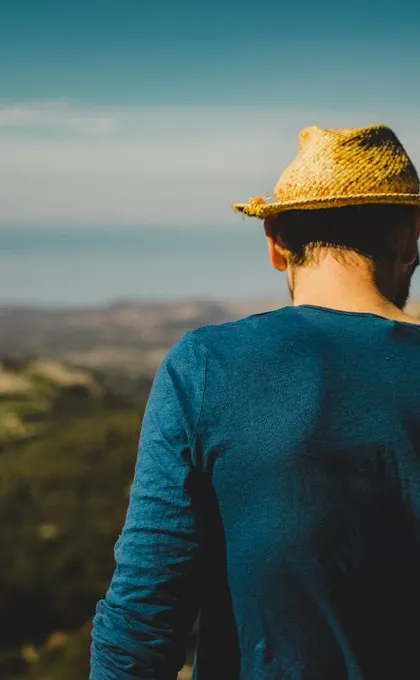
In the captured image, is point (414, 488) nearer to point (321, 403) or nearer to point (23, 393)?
point (321, 403)

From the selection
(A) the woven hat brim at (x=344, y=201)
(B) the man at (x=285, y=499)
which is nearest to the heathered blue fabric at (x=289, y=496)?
(B) the man at (x=285, y=499)

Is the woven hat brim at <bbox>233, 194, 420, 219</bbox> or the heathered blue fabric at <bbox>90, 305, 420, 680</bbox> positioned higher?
the woven hat brim at <bbox>233, 194, 420, 219</bbox>

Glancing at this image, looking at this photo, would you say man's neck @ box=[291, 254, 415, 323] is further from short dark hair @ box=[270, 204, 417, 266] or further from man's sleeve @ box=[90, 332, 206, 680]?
man's sleeve @ box=[90, 332, 206, 680]

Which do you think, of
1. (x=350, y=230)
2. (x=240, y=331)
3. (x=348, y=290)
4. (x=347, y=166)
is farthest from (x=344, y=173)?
(x=240, y=331)

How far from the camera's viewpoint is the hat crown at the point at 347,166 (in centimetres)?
214

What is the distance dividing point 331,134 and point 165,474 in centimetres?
94

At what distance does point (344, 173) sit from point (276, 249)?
9.7 inches

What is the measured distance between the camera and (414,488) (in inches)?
75.8

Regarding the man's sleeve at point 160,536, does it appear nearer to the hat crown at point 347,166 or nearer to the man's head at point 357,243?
the man's head at point 357,243

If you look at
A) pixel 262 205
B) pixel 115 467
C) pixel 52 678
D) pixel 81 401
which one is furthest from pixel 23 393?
pixel 262 205

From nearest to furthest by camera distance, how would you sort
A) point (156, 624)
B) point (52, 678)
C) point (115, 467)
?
point (156, 624) < point (52, 678) < point (115, 467)

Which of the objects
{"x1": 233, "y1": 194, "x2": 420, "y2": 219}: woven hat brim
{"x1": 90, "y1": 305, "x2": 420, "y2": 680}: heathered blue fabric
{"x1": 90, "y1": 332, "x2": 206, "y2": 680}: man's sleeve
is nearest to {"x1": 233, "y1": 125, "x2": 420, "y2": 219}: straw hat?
{"x1": 233, "y1": 194, "x2": 420, "y2": 219}: woven hat brim

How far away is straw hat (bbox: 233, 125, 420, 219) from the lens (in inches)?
83.6

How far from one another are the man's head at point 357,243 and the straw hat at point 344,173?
0.03 metres
